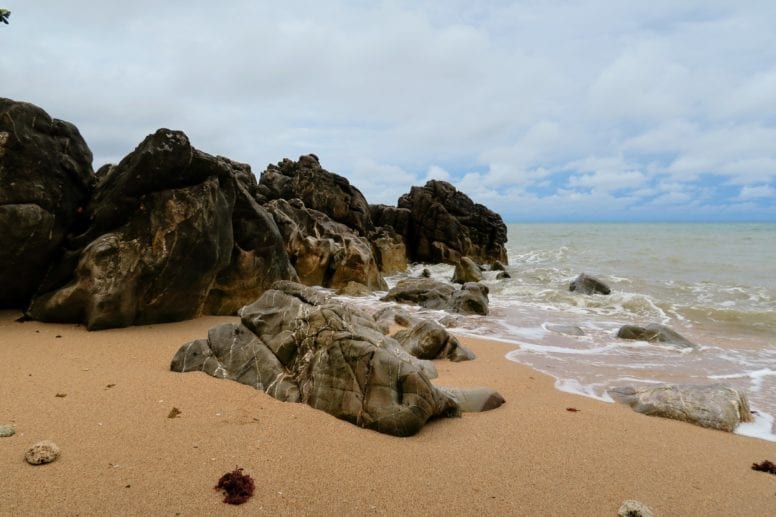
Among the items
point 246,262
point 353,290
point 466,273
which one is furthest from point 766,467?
point 466,273

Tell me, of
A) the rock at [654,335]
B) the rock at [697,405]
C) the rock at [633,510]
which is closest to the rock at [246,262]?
the rock at [697,405]

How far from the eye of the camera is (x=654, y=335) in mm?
12328

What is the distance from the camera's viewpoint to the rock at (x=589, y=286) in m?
21.3

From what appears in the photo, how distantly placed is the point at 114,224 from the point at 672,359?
42.3 ft

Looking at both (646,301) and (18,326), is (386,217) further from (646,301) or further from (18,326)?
(18,326)

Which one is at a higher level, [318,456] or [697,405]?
[318,456]

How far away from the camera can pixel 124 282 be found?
8844 millimetres

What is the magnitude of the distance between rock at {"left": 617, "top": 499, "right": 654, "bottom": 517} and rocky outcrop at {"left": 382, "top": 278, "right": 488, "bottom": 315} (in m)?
12.6

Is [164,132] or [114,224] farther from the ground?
[164,132]

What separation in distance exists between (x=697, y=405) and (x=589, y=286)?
1585 centimetres

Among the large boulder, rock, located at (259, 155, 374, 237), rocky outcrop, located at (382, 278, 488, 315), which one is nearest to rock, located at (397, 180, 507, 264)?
rock, located at (259, 155, 374, 237)

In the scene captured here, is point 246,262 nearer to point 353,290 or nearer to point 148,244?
point 148,244

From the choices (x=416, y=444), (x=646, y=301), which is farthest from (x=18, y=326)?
(x=646, y=301)

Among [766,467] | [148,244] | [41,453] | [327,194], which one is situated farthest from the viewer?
[327,194]
